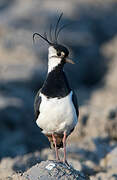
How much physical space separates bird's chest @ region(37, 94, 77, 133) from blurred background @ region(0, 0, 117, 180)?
59.0 inches

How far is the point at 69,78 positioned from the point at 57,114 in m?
14.2

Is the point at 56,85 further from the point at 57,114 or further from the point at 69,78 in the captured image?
the point at 69,78

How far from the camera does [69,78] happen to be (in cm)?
2169

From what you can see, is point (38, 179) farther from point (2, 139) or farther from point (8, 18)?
point (8, 18)

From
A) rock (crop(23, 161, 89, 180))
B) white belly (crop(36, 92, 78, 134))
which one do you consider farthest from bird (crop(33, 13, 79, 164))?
rock (crop(23, 161, 89, 180))

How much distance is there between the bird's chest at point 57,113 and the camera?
755 centimetres

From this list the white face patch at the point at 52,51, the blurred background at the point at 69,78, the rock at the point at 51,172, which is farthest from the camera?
the blurred background at the point at 69,78

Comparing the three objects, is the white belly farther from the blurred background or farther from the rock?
the blurred background

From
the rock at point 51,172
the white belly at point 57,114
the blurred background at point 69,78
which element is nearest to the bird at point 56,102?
the white belly at point 57,114

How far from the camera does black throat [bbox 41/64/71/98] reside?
301 inches

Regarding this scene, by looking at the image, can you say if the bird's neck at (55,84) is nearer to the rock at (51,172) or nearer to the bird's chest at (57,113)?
the bird's chest at (57,113)

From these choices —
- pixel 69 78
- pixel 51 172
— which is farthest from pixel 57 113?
pixel 69 78

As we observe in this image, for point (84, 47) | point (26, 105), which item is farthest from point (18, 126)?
point (84, 47)

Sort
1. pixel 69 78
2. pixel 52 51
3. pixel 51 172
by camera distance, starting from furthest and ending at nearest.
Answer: pixel 69 78 < pixel 52 51 < pixel 51 172
